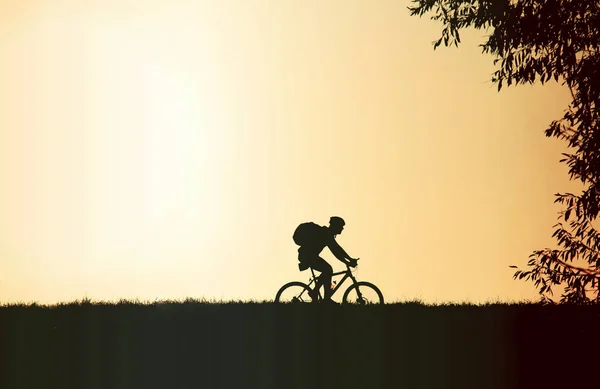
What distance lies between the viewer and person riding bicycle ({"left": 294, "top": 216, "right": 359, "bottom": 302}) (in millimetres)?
19641

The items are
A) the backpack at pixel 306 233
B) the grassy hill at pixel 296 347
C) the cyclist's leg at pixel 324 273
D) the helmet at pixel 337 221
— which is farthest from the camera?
the cyclist's leg at pixel 324 273

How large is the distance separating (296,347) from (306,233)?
12.7 feet

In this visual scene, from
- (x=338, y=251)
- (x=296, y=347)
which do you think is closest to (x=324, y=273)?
(x=338, y=251)

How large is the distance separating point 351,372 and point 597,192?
635 centimetres

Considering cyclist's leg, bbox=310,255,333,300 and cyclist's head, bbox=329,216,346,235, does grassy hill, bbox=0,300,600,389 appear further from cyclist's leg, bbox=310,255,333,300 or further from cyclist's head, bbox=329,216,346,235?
cyclist's head, bbox=329,216,346,235

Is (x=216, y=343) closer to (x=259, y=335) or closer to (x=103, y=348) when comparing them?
(x=259, y=335)

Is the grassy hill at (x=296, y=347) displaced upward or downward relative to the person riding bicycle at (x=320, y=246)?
downward

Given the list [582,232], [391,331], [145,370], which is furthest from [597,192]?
[145,370]

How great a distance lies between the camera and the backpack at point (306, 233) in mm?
19703

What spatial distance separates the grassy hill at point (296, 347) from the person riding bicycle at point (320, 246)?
1.36 metres

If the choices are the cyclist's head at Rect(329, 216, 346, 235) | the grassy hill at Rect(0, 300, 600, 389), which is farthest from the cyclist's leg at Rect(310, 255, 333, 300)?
the grassy hill at Rect(0, 300, 600, 389)

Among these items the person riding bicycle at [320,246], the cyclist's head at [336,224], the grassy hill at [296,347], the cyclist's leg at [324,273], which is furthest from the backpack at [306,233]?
the grassy hill at [296,347]

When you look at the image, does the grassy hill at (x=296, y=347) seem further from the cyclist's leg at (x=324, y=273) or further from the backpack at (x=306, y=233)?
the backpack at (x=306, y=233)

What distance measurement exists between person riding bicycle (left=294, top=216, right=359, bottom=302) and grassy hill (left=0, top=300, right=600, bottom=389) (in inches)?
53.7
